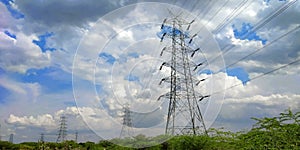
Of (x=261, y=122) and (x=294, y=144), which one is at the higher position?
(x=261, y=122)

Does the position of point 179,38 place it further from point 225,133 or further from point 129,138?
point 225,133

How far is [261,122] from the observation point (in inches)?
337

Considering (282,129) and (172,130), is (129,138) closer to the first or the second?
(172,130)

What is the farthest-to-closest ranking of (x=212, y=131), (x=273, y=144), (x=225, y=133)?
(x=212, y=131)
(x=225, y=133)
(x=273, y=144)

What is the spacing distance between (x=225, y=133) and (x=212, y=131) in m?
1.58

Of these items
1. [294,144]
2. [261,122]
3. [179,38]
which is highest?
[179,38]

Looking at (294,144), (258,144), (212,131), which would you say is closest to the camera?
(294,144)

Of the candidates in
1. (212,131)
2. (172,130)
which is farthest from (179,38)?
(212,131)

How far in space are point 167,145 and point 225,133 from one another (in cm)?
616

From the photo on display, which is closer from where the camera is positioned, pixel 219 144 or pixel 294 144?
pixel 294 144

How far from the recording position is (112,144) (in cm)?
2838

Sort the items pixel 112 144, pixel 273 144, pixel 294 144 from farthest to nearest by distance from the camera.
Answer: pixel 112 144 → pixel 273 144 → pixel 294 144

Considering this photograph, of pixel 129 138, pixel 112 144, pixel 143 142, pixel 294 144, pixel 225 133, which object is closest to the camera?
pixel 294 144

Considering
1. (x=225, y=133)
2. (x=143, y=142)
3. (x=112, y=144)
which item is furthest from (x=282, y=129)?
(x=112, y=144)
